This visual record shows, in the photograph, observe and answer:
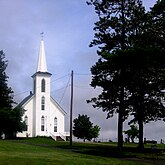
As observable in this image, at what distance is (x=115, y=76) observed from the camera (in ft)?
124

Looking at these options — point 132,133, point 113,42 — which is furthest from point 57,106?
point 113,42

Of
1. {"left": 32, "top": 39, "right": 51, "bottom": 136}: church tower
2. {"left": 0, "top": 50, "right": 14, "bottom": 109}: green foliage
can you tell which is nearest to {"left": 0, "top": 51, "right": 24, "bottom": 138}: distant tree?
{"left": 0, "top": 50, "right": 14, "bottom": 109}: green foliage

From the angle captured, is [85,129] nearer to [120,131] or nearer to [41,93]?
[41,93]

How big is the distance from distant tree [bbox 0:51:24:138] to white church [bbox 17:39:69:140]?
43.3 ft

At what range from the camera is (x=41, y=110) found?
7956 cm

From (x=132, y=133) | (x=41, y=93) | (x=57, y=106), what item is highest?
(x=41, y=93)

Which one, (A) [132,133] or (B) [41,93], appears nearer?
(A) [132,133]

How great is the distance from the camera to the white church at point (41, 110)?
7831 centimetres

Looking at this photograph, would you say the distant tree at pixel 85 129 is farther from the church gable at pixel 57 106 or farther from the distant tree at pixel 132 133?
the distant tree at pixel 132 133

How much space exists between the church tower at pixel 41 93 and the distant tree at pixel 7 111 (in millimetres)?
13105

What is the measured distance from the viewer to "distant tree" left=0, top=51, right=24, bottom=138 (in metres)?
61.1

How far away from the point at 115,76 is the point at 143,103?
629 cm

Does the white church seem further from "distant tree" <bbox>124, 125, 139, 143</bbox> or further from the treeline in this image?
the treeline

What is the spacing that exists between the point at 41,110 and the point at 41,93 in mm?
3123
